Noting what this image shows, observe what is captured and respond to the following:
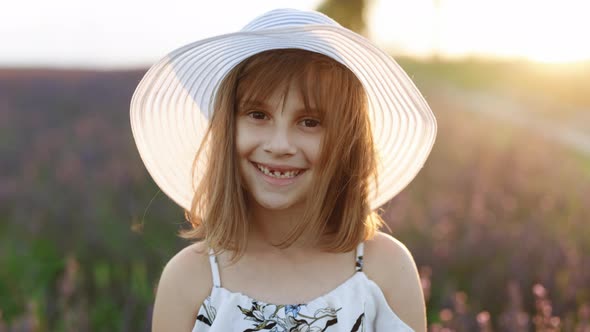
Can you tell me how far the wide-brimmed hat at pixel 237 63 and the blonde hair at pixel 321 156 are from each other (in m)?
0.06

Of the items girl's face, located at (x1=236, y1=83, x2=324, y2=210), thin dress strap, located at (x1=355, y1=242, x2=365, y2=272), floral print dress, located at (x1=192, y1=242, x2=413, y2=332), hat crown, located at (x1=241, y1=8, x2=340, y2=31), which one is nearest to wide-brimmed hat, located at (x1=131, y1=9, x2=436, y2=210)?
hat crown, located at (x1=241, y1=8, x2=340, y2=31)

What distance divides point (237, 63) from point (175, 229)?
2865 mm

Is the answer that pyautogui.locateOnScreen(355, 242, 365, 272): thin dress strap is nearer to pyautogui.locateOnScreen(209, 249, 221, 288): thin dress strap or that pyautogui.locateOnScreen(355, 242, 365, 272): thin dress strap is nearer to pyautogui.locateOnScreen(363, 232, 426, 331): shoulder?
pyautogui.locateOnScreen(363, 232, 426, 331): shoulder

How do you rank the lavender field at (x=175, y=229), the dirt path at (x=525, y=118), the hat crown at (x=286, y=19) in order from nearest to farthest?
the hat crown at (x=286, y=19)
the lavender field at (x=175, y=229)
the dirt path at (x=525, y=118)

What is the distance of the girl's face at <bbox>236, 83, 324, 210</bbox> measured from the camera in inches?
82.4

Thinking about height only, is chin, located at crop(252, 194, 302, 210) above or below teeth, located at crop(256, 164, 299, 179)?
below

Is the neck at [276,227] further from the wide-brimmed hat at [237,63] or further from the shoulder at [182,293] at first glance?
the wide-brimmed hat at [237,63]

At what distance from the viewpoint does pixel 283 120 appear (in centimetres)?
209

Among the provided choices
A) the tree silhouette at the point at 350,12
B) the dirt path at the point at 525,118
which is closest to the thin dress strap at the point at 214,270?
the dirt path at the point at 525,118

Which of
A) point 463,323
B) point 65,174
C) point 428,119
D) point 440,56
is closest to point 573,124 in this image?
point 65,174

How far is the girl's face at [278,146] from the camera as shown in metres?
2.09

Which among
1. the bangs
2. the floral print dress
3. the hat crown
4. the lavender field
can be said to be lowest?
the lavender field

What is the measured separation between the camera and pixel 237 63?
87.4 inches

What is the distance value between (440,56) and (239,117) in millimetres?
26023
